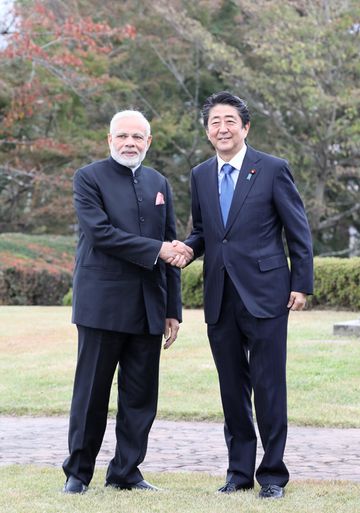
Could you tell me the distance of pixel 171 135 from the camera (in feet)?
83.3

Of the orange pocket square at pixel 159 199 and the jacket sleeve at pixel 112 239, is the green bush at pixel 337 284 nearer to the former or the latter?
the orange pocket square at pixel 159 199

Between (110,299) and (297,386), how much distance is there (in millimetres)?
4151

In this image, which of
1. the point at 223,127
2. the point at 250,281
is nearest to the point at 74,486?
the point at 250,281

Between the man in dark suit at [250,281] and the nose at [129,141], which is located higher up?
the nose at [129,141]

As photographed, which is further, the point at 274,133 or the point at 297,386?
the point at 274,133

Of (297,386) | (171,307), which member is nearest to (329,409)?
(297,386)

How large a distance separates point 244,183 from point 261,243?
34 centimetres

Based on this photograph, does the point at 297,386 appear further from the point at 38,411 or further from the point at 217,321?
the point at 217,321

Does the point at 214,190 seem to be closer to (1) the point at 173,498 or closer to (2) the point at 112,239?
(2) the point at 112,239

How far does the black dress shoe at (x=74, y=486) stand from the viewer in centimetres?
542

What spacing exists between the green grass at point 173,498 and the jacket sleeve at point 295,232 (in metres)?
1.08

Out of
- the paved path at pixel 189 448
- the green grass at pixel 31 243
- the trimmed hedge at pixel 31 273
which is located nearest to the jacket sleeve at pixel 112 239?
the paved path at pixel 189 448

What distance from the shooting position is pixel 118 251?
17.7 feet

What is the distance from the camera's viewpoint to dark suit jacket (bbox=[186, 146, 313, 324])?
5.45 m
